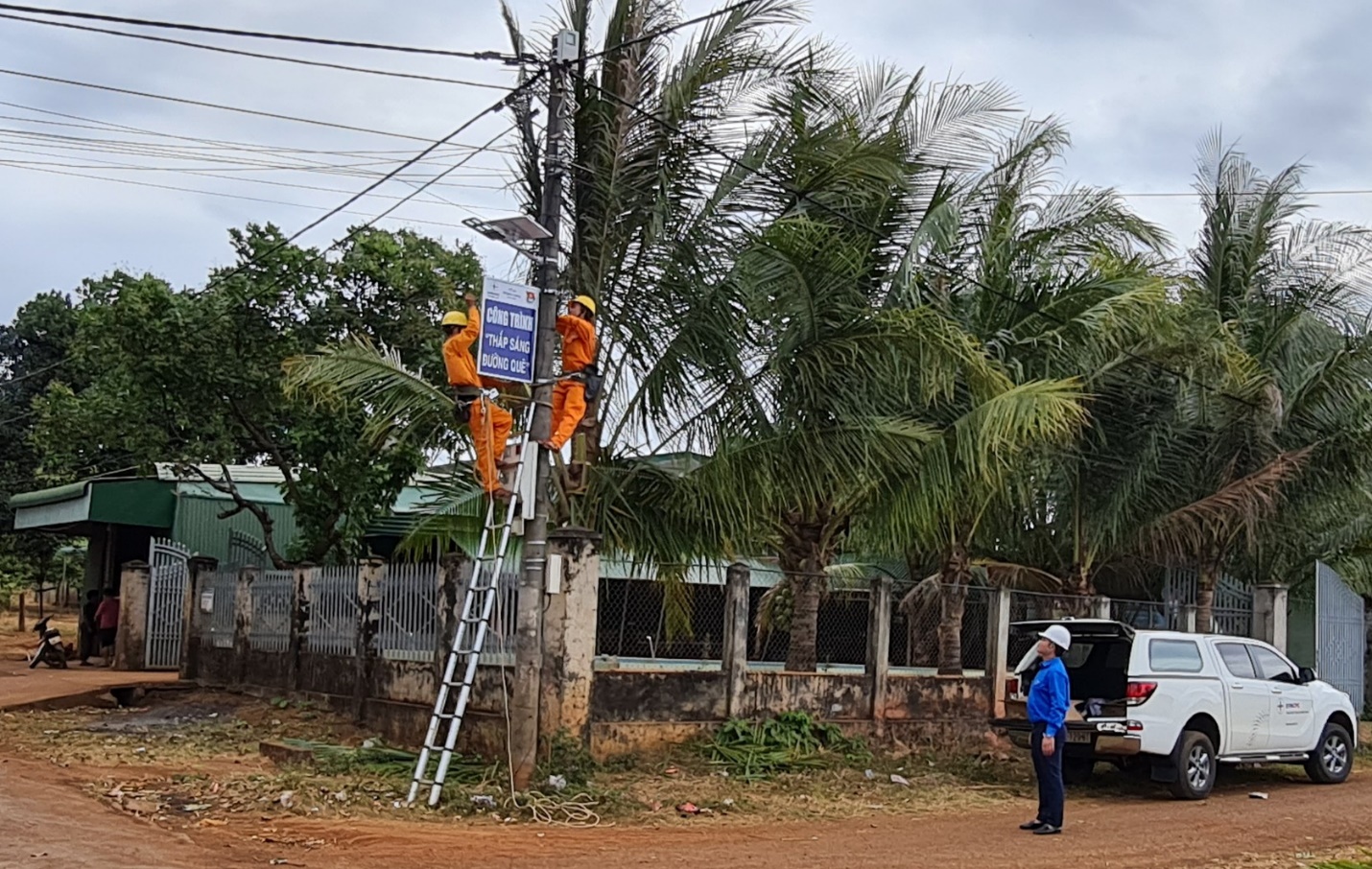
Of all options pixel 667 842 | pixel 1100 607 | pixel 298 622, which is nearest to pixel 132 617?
pixel 298 622

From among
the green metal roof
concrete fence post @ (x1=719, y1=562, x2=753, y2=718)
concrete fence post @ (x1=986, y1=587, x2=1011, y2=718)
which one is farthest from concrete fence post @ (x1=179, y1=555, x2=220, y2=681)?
concrete fence post @ (x1=986, y1=587, x2=1011, y2=718)

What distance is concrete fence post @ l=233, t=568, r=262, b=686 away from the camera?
17984mm

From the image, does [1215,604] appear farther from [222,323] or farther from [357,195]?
[222,323]

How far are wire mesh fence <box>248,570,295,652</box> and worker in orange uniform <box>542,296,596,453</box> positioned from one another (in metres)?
6.56

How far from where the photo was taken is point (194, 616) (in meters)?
20.0

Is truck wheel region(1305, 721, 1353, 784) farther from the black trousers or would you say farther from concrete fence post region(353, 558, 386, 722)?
concrete fence post region(353, 558, 386, 722)

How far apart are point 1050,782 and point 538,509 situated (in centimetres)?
452

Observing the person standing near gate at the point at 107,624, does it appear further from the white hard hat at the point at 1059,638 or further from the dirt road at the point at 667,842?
the white hard hat at the point at 1059,638

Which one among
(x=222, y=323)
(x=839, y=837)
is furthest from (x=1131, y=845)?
(x=222, y=323)

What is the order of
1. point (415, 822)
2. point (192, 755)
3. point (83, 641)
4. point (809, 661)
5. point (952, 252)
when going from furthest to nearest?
point (83, 641), point (952, 252), point (809, 661), point (192, 755), point (415, 822)

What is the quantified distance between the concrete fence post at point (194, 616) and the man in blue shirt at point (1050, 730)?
1322 centimetres

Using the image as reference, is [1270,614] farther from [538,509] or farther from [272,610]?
[272,610]

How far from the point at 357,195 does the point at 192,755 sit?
6.04 meters

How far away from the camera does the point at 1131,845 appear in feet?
32.9
